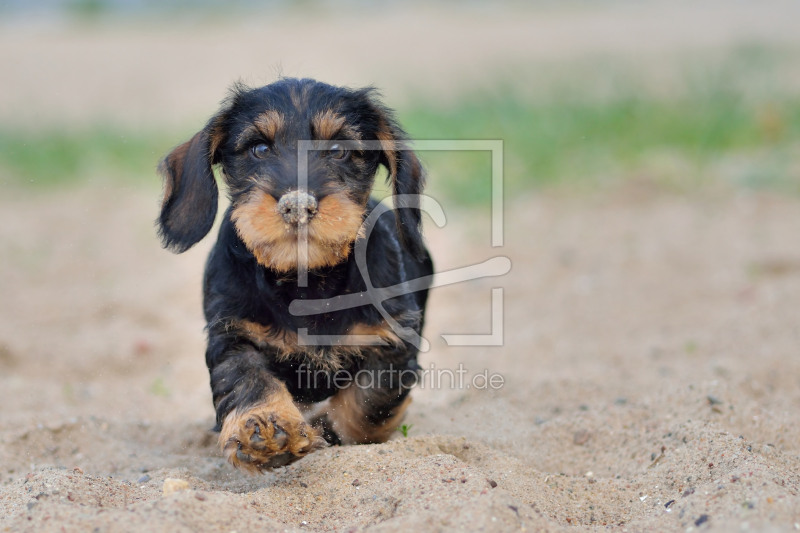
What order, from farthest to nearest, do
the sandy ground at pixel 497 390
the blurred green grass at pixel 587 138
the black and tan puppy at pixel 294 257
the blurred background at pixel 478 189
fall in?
the blurred green grass at pixel 587 138
the blurred background at pixel 478 189
the black and tan puppy at pixel 294 257
the sandy ground at pixel 497 390

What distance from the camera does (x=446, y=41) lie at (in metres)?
21.3

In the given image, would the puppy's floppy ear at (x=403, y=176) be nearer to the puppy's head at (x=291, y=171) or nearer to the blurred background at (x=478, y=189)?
the puppy's head at (x=291, y=171)

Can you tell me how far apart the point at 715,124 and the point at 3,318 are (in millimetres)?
7158

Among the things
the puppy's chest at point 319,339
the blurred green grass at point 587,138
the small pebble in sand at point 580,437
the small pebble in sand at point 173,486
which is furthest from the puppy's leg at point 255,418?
the blurred green grass at point 587,138

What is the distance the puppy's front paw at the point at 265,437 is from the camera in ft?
11.3

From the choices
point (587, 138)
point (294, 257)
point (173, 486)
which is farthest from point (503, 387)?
point (587, 138)

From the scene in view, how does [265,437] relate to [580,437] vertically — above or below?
above

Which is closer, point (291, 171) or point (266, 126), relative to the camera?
point (291, 171)

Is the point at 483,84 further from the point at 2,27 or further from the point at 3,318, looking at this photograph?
the point at 2,27

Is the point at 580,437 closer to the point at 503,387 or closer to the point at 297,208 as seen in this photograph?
the point at 503,387

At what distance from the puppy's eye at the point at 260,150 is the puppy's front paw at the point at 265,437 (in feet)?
3.46

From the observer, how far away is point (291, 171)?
3.66 m

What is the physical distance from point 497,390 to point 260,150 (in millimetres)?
2061

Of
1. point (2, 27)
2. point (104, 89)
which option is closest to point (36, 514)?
point (104, 89)
